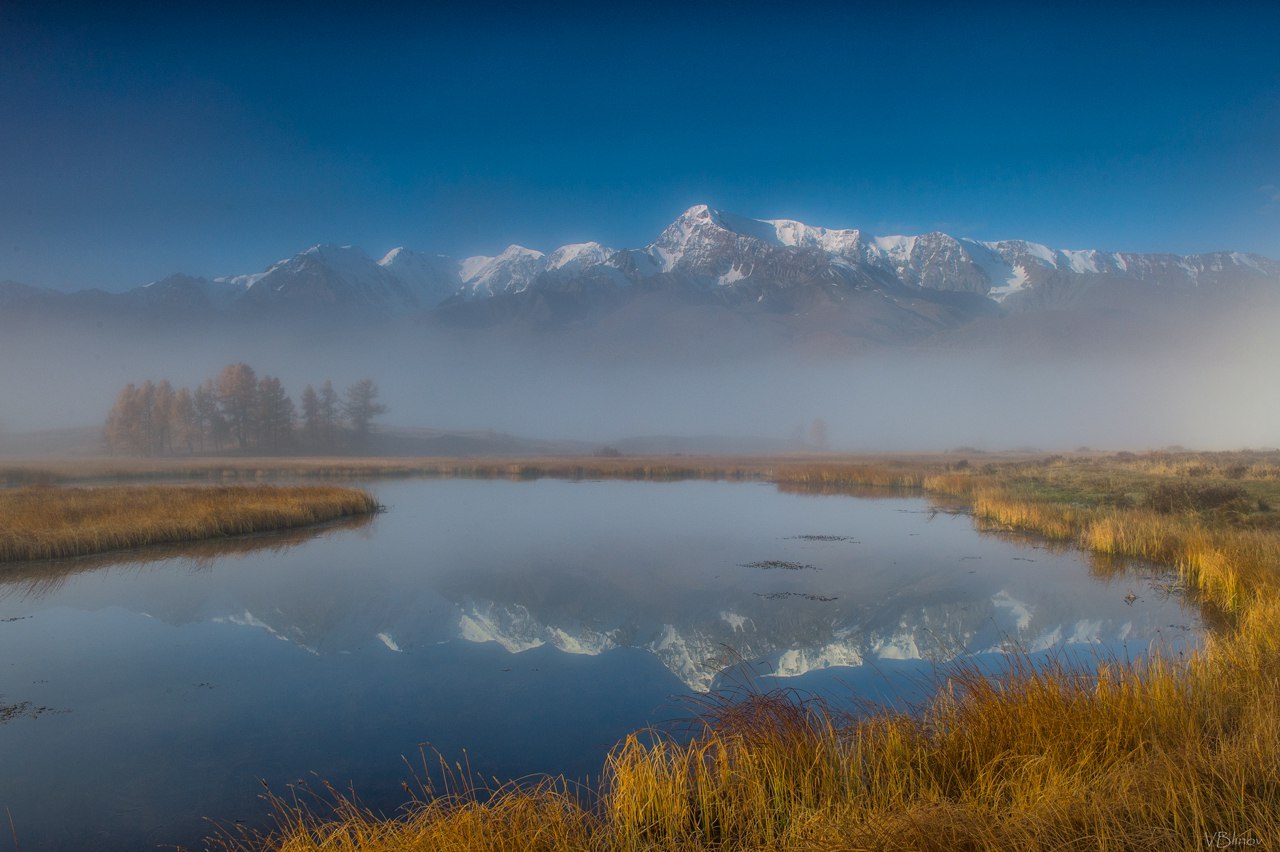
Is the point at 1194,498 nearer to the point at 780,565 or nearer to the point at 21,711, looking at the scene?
the point at 780,565

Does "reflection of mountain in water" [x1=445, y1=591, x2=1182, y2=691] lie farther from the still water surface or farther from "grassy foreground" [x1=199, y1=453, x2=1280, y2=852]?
"grassy foreground" [x1=199, y1=453, x2=1280, y2=852]

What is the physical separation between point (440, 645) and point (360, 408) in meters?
92.6

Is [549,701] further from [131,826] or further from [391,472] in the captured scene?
[391,472]

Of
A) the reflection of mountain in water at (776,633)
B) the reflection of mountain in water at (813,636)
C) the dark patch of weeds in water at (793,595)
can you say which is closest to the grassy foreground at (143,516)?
the reflection of mountain in water at (776,633)

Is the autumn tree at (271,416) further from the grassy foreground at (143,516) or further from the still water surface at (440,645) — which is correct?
the still water surface at (440,645)

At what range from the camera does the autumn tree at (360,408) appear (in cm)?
9694

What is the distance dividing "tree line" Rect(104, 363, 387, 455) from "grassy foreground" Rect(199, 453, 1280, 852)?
308ft

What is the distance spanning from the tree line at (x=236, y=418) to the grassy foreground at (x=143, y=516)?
204ft

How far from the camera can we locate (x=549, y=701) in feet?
28.8

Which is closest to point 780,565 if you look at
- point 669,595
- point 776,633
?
point 669,595

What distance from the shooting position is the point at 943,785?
501cm

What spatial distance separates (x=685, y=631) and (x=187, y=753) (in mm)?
7367

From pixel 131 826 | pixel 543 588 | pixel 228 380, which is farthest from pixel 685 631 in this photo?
pixel 228 380

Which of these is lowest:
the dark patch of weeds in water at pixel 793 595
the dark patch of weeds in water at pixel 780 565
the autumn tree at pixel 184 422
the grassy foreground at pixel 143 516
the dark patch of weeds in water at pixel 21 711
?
the dark patch of weeds in water at pixel 780 565
